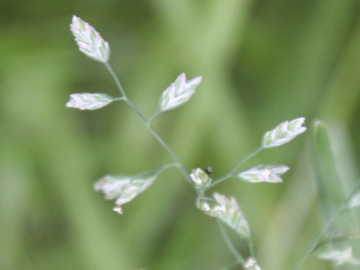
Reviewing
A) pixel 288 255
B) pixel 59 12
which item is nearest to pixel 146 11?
pixel 59 12

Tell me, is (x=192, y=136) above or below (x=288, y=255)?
above

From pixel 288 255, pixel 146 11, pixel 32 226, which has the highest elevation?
pixel 146 11

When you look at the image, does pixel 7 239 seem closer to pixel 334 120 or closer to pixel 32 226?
pixel 32 226

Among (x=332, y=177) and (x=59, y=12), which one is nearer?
(x=332, y=177)

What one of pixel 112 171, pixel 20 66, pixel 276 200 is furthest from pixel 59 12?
pixel 276 200

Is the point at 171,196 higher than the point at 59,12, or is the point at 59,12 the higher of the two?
the point at 59,12

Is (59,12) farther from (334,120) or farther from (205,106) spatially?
(334,120)
